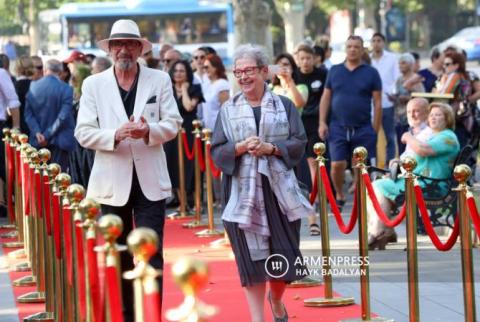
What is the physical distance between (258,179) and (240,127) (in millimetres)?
361

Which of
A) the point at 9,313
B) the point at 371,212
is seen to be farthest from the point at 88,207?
the point at 371,212

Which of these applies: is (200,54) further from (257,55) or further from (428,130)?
(257,55)

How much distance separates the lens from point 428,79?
63.6 feet

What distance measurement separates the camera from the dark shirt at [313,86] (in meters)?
15.5

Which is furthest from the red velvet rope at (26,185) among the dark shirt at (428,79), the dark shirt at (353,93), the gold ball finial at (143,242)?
the dark shirt at (428,79)

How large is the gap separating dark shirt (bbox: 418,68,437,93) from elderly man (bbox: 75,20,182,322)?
36.0 ft

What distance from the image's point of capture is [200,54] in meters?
18.4

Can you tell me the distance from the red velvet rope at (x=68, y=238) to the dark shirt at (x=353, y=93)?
7164 mm

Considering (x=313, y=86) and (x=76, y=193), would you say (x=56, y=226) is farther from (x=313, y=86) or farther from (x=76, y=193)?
(x=313, y=86)

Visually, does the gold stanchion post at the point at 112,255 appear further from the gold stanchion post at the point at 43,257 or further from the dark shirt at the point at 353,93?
the dark shirt at the point at 353,93

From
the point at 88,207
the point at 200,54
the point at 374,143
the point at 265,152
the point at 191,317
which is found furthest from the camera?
the point at 200,54

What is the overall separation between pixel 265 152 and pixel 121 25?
128cm

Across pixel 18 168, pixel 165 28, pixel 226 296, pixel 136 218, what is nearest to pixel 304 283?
pixel 226 296

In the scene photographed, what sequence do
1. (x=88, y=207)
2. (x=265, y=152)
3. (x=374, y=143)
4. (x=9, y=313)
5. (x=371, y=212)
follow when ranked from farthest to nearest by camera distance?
(x=374, y=143) → (x=371, y=212) → (x=9, y=313) → (x=265, y=152) → (x=88, y=207)
